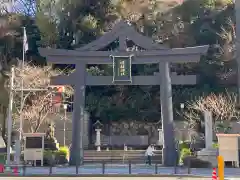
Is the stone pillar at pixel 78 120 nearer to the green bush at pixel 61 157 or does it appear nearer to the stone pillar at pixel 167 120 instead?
the green bush at pixel 61 157

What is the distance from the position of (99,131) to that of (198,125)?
12.1 metres

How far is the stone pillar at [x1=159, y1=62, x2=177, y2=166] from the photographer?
27.7 metres

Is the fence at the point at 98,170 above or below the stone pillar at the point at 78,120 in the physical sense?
below

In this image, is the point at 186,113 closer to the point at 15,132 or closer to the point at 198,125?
the point at 198,125

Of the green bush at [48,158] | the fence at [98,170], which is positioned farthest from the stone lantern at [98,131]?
the fence at [98,170]

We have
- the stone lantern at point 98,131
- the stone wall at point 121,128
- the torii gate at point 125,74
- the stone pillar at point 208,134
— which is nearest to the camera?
the torii gate at point 125,74

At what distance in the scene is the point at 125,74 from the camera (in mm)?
28688

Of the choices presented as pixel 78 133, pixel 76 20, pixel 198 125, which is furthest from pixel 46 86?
pixel 198 125

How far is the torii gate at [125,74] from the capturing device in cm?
2814

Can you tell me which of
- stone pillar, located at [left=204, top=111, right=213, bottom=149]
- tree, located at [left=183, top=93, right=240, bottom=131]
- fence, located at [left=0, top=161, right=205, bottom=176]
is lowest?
fence, located at [left=0, top=161, right=205, bottom=176]

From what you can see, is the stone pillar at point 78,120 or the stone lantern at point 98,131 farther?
the stone lantern at point 98,131

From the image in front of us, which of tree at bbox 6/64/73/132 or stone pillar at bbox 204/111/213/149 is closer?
stone pillar at bbox 204/111/213/149

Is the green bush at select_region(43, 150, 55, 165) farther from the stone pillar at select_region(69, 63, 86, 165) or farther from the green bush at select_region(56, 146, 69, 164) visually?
the stone pillar at select_region(69, 63, 86, 165)

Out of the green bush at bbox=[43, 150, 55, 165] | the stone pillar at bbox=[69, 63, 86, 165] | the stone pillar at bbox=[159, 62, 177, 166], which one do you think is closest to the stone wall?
the green bush at bbox=[43, 150, 55, 165]
